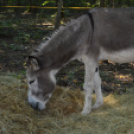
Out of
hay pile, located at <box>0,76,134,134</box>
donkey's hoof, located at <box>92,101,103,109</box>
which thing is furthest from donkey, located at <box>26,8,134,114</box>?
donkey's hoof, located at <box>92,101,103,109</box>

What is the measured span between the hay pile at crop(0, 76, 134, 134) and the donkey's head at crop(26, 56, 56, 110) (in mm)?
253

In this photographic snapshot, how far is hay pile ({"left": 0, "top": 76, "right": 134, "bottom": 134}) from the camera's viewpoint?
2959 millimetres

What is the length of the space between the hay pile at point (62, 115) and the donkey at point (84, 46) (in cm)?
29

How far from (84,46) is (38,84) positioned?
94 centimetres

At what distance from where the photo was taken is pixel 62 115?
3.44m

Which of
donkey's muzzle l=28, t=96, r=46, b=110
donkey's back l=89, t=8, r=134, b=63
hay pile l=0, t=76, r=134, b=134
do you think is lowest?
hay pile l=0, t=76, r=134, b=134

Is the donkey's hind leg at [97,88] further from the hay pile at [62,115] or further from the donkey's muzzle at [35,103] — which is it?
the donkey's muzzle at [35,103]

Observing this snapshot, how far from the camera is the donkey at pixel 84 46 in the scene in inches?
128

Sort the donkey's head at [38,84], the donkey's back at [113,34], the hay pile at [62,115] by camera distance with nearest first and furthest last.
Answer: the hay pile at [62,115] → the donkey's head at [38,84] → the donkey's back at [113,34]

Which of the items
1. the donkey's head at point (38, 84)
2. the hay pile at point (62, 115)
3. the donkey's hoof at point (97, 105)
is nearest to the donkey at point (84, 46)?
the donkey's head at point (38, 84)

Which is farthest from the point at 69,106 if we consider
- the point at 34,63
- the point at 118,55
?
the point at 118,55

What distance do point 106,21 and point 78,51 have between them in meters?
0.67

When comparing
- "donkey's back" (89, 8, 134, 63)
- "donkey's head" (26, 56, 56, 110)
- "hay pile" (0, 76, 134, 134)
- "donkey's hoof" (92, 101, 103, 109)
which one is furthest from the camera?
"donkey's hoof" (92, 101, 103, 109)

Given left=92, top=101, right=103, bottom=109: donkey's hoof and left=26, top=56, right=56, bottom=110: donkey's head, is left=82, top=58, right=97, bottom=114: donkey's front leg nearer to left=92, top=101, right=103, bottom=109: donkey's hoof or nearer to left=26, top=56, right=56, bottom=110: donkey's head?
left=92, top=101, right=103, bottom=109: donkey's hoof
